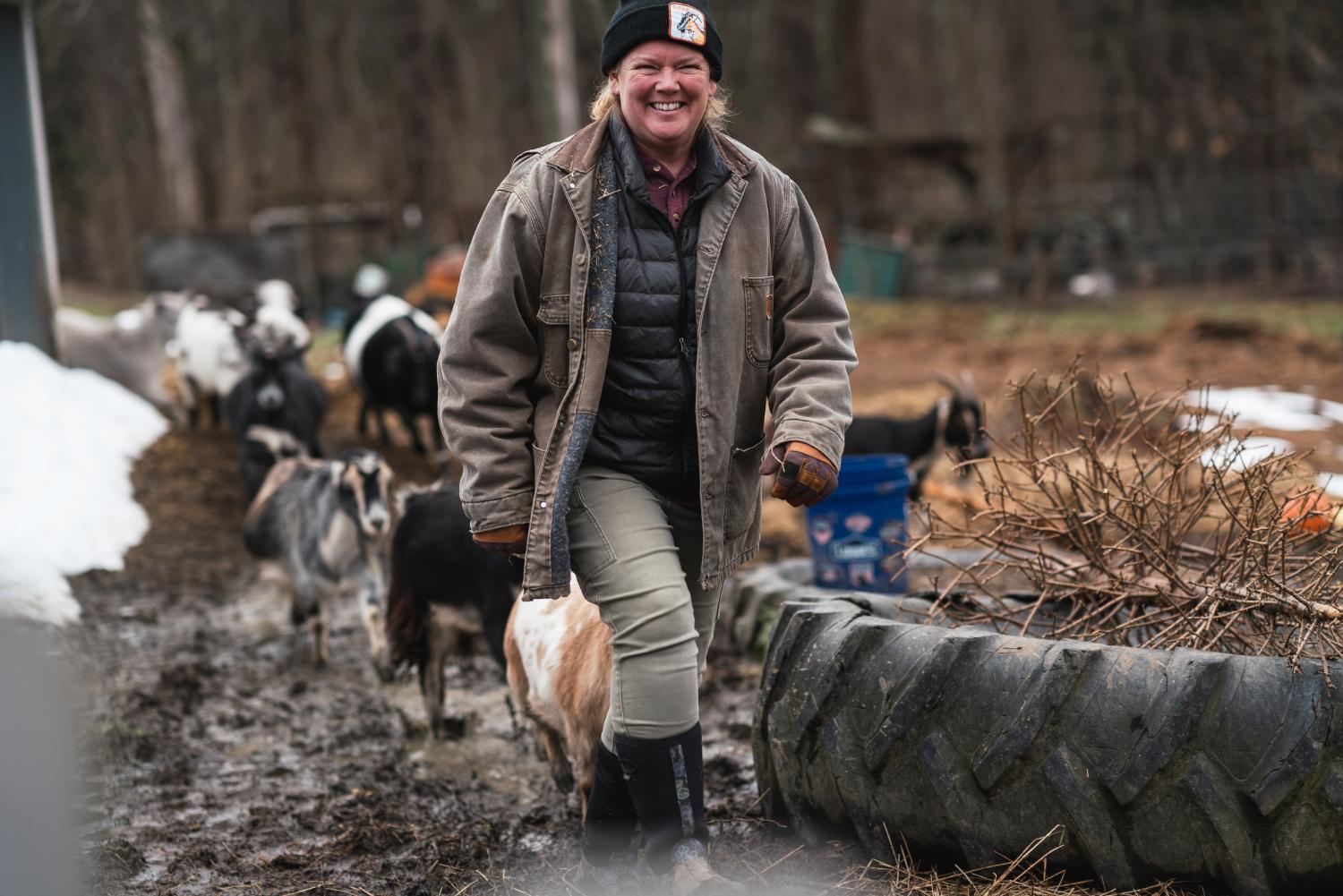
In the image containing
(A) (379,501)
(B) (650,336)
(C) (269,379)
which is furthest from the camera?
(C) (269,379)

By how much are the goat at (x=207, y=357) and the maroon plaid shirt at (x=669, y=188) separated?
915 centimetres

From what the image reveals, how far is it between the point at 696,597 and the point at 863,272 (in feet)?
64.3

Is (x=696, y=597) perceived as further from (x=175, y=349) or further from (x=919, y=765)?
(x=175, y=349)

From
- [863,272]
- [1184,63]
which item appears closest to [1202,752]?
[863,272]

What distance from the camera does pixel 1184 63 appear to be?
29.3 meters

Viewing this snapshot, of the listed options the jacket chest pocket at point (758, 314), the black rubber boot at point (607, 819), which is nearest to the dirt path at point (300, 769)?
the black rubber boot at point (607, 819)

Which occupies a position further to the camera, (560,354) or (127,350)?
(127,350)

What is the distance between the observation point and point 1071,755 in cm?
330

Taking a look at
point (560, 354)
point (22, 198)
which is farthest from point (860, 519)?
point (22, 198)

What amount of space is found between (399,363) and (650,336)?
8317 millimetres

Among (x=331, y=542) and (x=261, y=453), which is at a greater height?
(x=261, y=453)

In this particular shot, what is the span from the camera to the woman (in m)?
3.24

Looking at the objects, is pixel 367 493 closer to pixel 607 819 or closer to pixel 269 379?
pixel 269 379

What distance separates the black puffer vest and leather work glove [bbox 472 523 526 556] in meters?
0.24
